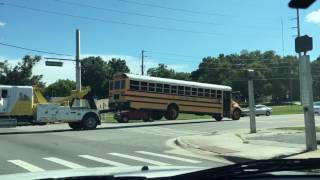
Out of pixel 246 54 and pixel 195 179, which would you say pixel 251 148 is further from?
pixel 246 54

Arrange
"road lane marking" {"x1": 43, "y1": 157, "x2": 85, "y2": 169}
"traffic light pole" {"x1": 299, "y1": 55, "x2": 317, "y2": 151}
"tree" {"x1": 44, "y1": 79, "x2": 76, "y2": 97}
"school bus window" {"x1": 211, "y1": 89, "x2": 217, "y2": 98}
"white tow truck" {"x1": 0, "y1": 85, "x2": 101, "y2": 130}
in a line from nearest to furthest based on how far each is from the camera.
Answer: "road lane marking" {"x1": 43, "y1": 157, "x2": 85, "y2": 169}
"traffic light pole" {"x1": 299, "y1": 55, "x2": 317, "y2": 151}
"white tow truck" {"x1": 0, "y1": 85, "x2": 101, "y2": 130}
"school bus window" {"x1": 211, "y1": 89, "x2": 217, "y2": 98}
"tree" {"x1": 44, "y1": 79, "x2": 76, "y2": 97}

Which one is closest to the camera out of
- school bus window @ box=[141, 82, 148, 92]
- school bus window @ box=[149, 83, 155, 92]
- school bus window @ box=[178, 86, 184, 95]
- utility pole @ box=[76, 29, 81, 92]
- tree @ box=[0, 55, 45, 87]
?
school bus window @ box=[141, 82, 148, 92]

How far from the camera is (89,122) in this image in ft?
116

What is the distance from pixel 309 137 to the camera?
18.0 metres

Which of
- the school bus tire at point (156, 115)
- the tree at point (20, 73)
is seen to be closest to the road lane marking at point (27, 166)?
the school bus tire at point (156, 115)

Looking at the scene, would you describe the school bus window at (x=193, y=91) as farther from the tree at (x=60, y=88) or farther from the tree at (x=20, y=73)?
the tree at (x=60, y=88)

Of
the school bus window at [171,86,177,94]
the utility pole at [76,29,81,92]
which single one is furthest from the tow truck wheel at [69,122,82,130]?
the utility pole at [76,29,81,92]

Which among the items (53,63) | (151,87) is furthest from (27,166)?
(53,63)

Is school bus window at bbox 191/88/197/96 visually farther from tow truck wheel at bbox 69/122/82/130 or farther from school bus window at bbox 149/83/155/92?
tow truck wheel at bbox 69/122/82/130

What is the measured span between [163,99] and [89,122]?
825 cm

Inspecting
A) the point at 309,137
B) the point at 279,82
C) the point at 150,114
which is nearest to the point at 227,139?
the point at 309,137

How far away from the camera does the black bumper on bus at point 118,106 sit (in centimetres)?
3981

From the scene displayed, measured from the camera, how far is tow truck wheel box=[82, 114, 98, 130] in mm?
35031

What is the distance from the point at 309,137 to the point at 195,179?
15.8 m
